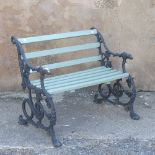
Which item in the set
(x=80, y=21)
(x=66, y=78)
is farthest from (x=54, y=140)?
(x=80, y=21)

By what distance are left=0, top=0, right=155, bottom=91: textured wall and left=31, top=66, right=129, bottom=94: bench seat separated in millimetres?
621

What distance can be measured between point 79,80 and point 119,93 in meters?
0.66

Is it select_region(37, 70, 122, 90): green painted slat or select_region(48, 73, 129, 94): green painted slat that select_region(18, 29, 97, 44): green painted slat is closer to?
select_region(37, 70, 122, 90): green painted slat

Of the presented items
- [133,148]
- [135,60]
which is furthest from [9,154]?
[135,60]

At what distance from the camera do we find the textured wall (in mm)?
5215

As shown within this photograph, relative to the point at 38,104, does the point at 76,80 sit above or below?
above

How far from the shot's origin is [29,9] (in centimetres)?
521

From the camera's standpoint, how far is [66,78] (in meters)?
4.66

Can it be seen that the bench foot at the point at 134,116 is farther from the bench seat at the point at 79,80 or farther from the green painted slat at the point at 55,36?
the green painted slat at the point at 55,36

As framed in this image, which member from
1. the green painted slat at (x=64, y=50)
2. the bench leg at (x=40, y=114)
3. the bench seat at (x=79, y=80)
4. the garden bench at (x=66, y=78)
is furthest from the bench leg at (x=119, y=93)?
the bench leg at (x=40, y=114)

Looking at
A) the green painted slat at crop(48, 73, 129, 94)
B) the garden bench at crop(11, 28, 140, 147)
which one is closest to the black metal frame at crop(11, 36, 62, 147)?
the garden bench at crop(11, 28, 140, 147)

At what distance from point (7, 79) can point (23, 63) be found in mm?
1046

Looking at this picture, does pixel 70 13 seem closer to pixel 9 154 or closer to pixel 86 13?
pixel 86 13

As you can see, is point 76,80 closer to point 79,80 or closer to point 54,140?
point 79,80
